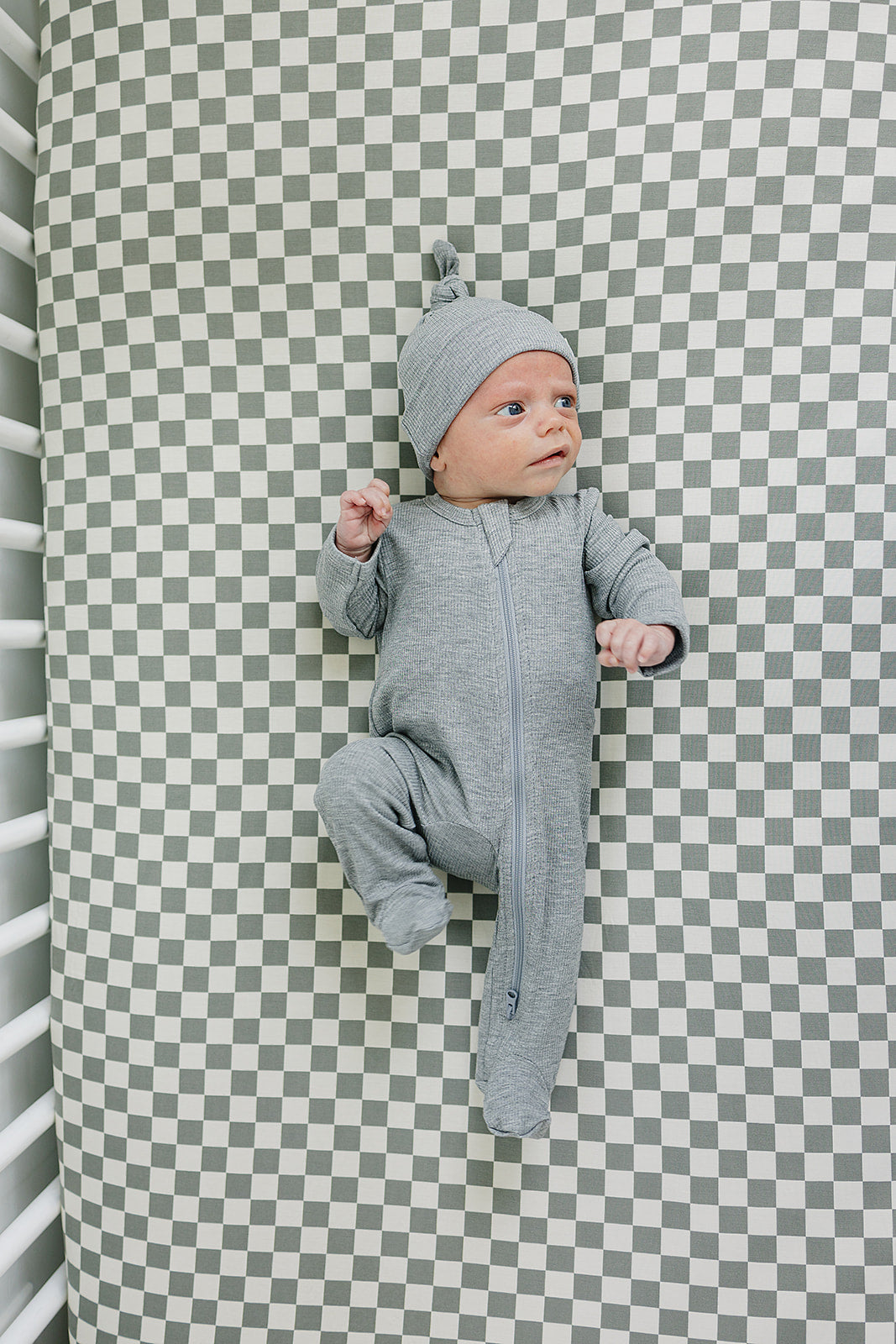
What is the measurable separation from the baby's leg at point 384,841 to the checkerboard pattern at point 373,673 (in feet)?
0.39

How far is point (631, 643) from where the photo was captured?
28.9 inches

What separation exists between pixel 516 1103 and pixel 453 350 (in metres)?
0.75

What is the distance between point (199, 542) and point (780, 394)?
667 millimetres

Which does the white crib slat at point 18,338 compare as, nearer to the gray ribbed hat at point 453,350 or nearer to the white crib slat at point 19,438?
the white crib slat at point 19,438

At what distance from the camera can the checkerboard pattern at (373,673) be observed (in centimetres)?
84

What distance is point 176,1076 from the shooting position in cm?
90

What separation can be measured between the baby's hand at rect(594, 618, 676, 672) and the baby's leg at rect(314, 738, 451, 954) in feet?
0.77

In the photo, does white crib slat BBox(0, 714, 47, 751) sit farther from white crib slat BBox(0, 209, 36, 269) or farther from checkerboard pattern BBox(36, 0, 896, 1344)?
white crib slat BBox(0, 209, 36, 269)

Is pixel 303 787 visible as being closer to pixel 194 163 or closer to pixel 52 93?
pixel 194 163

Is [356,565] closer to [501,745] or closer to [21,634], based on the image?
[501,745]

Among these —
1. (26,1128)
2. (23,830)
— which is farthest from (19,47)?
(26,1128)

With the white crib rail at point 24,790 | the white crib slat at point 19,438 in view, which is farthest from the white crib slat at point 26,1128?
the white crib slat at point 19,438

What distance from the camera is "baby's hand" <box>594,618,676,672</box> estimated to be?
74 centimetres

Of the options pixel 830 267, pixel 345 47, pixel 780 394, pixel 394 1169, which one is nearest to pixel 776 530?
pixel 780 394
